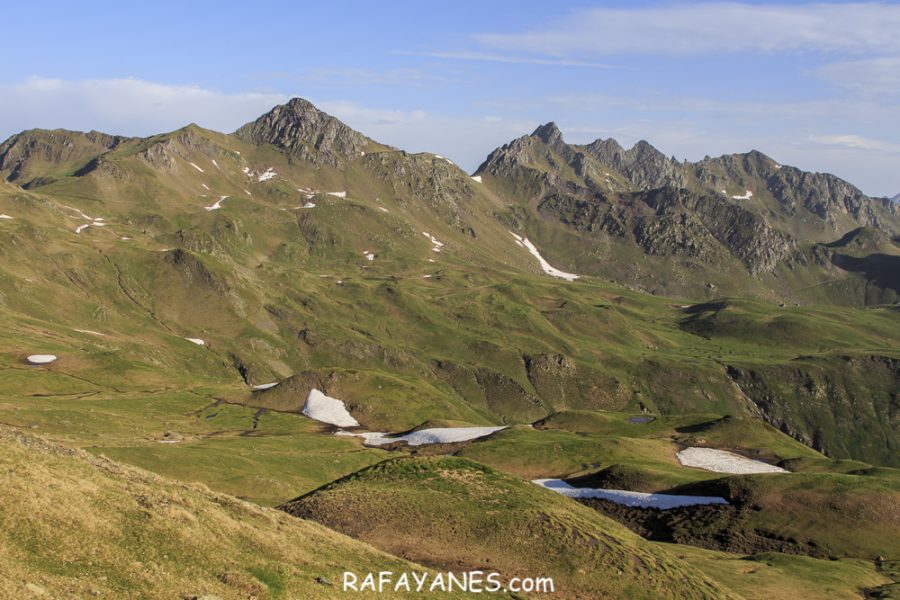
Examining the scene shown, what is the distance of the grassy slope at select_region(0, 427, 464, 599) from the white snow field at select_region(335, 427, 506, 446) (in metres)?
95.9

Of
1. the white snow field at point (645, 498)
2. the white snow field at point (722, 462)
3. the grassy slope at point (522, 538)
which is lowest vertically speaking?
the white snow field at point (722, 462)

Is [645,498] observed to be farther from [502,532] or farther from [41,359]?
[41,359]

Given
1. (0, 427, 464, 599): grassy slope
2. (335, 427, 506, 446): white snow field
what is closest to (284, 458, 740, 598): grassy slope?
(0, 427, 464, 599): grassy slope

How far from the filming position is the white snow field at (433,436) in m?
142

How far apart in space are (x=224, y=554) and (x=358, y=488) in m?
33.9

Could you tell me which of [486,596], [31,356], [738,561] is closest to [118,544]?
Result: [486,596]

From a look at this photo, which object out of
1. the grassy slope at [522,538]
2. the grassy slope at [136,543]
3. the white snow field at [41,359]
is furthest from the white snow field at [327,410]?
the grassy slope at [136,543]

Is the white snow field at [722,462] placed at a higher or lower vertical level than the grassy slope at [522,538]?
lower

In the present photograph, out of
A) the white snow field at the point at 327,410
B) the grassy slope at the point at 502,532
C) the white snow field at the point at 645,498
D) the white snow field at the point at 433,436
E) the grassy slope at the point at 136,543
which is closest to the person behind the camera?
the grassy slope at the point at 136,543

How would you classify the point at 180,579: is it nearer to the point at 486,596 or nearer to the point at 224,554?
the point at 224,554

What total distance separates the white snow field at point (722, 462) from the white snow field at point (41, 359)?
151169 mm

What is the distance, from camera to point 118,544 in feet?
105

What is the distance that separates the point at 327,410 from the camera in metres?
176

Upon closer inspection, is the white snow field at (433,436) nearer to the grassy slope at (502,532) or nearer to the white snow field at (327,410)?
the white snow field at (327,410)
